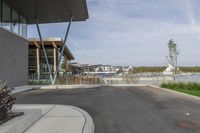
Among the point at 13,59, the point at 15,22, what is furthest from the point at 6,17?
the point at 13,59

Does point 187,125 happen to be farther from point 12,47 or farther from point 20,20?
point 20,20

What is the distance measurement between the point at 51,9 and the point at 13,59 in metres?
6.59

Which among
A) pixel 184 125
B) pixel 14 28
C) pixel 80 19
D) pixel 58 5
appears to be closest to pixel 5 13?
pixel 14 28

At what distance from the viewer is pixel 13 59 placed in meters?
30.2

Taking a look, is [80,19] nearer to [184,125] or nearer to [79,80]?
[79,80]

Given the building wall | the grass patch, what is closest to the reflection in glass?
the building wall

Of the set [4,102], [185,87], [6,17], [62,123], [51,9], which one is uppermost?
[51,9]

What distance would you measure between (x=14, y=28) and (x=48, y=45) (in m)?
20.5

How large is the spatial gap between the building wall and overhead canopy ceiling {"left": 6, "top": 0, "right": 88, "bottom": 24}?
9.51ft

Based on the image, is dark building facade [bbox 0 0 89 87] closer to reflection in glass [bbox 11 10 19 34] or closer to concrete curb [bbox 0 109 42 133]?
reflection in glass [bbox 11 10 19 34]

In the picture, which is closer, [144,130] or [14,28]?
[144,130]

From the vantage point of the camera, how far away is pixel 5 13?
2950 cm

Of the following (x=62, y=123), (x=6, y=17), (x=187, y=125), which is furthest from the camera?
(x=6, y=17)

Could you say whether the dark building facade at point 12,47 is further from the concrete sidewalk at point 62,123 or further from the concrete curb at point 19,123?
the concrete curb at point 19,123
